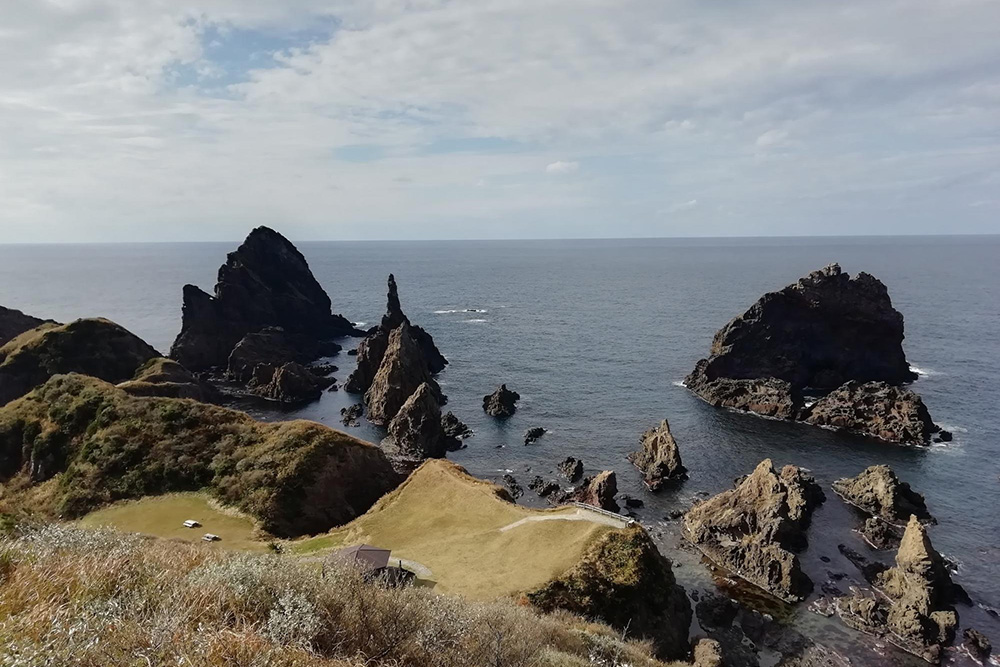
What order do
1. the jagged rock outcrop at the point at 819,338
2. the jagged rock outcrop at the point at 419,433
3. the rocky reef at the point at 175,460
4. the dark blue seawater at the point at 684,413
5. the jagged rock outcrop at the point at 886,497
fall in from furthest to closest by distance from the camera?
the jagged rock outcrop at the point at 819,338 → the jagged rock outcrop at the point at 419,433 → the jagged rock outcrop at the point at 886,497 → the dark blue seawater at the point at 684,413 → the rocky reef at the point at 175,460

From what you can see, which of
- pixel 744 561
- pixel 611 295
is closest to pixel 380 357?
pixel 744 561

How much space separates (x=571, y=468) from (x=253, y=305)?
3326 inches

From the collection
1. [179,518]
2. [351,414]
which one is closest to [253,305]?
[351,414]

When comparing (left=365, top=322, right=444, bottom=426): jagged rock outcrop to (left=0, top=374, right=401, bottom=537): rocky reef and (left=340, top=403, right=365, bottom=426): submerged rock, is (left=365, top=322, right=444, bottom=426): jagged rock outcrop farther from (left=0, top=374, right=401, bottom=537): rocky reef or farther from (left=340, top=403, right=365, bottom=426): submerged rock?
(left=0, top=374, right=401, bottom=537): rocky reef

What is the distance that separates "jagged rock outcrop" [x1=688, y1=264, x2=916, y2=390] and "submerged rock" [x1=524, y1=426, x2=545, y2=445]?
32.6m

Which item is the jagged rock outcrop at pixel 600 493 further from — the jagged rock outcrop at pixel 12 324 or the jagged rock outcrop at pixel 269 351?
the jagged rock outcrop at pixel 12 324

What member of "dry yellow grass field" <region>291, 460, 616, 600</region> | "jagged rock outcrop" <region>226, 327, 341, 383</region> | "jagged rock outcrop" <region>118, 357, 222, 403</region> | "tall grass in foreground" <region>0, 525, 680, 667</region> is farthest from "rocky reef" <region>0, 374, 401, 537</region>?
"jagged rock outcrop" <region>226, 327, 341, 383</region>

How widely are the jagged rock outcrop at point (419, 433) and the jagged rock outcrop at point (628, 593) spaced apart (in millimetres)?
36987

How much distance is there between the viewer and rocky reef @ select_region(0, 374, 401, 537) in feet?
142

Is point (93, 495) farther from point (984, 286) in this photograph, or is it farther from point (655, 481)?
point (984, 286)

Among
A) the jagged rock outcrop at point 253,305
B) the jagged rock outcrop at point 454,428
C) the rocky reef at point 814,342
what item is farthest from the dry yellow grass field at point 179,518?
the jagged rock outcrop at point 253,305

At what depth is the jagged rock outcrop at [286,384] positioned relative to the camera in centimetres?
9162

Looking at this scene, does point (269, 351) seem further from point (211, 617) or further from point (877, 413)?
point (211, 617)

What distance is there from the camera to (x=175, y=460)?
46250mm
